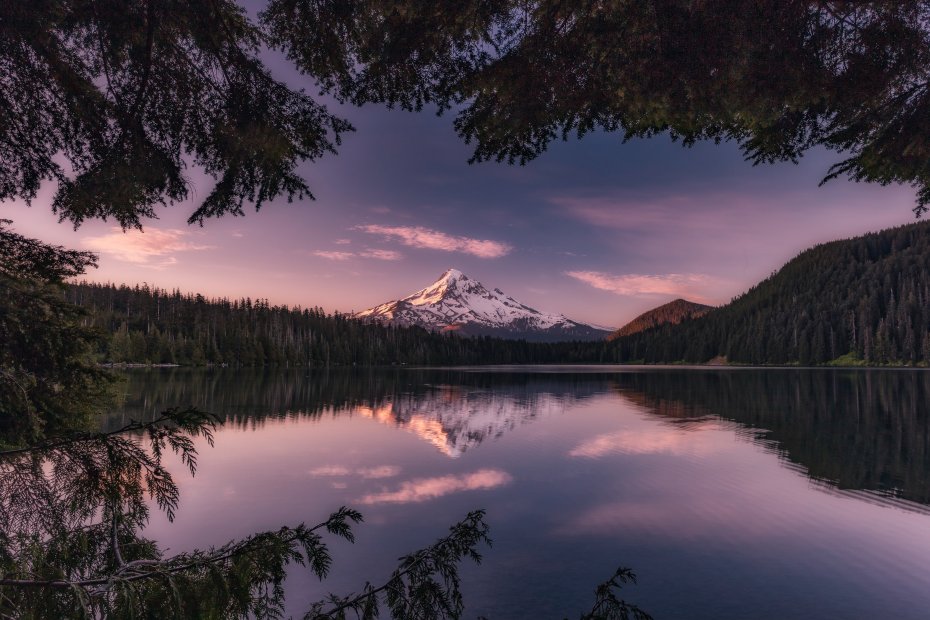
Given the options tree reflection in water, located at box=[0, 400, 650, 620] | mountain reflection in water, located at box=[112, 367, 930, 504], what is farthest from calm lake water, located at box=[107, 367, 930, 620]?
tree reflection in water, located at box=[0, 400, 650, 620]

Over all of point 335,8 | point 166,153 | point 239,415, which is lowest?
point 239,415

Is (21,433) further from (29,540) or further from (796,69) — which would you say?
(796,69)

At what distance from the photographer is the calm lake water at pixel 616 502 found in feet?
35.6

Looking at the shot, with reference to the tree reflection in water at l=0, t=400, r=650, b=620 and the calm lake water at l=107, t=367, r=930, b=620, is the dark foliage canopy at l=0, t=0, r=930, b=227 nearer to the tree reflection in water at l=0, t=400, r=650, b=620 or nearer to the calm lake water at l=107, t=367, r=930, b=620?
the tree reflection in water at l=0, t=400, r=650, b=620

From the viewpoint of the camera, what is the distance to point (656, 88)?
509 centimetres

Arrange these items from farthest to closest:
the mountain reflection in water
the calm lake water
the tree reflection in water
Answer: the mountain reflection in water
the calm lake water
the tree reflection in water

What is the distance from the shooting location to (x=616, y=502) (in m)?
17.4

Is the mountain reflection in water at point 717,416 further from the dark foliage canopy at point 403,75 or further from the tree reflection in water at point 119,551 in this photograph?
the tree reflection in water at point 119,551

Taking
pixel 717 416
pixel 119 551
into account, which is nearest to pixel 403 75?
pixel 119 551

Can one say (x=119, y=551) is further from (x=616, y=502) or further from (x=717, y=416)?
(x=717, y=416)

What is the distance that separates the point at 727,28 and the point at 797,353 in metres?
214

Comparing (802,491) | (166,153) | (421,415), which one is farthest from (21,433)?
(421,415)

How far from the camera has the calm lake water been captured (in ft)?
35.6

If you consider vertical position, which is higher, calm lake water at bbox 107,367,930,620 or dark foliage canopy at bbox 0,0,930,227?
dark foliage canopy at bbox 0,0,930,227
